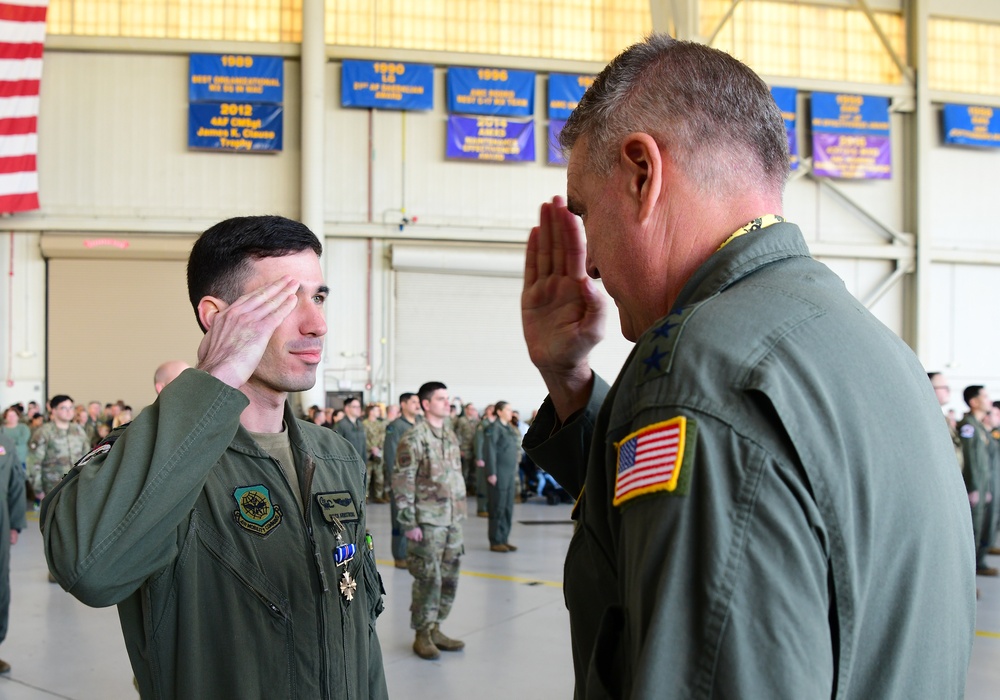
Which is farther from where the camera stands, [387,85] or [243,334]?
[387,85]

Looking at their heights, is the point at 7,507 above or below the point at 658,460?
below

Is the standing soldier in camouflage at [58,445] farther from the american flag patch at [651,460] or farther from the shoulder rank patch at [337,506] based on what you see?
the american flag patch at [651,460]

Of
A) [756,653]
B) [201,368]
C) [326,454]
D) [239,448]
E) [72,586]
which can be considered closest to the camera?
[756,653]

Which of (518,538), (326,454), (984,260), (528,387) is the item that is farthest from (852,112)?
(326,454)

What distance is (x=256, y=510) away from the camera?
5.73 ft

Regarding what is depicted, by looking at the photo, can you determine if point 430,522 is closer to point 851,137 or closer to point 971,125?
point 851,137

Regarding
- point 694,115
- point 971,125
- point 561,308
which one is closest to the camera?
point 694,115

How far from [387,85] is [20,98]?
6611 mm

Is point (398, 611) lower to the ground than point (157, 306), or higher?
lower

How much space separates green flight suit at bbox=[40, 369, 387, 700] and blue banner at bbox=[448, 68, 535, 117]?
15350 mm

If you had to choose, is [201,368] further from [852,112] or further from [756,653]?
[852,112]

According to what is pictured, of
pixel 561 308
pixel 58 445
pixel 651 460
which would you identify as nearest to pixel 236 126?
pixel 58 445

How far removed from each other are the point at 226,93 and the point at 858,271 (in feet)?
43.9

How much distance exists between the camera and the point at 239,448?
5.89 ft
